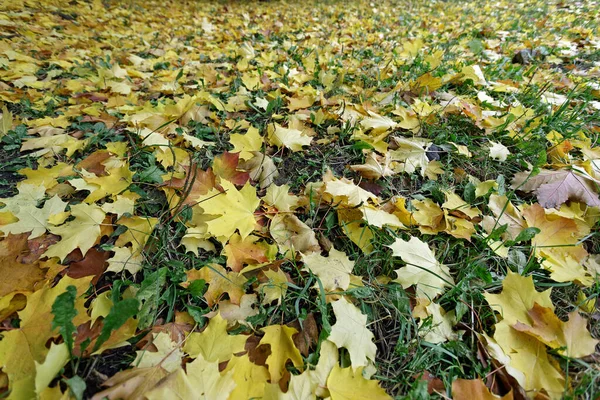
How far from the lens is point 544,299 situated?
1001 millimetres

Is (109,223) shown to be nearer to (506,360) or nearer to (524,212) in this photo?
(506,360)

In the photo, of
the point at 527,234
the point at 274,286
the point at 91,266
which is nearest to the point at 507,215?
the point at 527,234

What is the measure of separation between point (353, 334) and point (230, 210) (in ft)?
2.07

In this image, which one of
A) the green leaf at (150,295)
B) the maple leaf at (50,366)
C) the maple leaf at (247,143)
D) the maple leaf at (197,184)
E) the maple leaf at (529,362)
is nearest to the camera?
the maple leaf at (50,366)

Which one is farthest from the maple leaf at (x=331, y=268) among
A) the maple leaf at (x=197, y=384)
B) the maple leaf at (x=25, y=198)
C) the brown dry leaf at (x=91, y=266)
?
the maple leaf at (x=25, y=198)

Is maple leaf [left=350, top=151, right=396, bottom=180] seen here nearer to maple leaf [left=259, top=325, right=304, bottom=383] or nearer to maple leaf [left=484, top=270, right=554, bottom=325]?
maple leaf [left=484, top=270, right=554, bottom=325]

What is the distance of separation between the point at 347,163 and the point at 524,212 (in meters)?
0.79

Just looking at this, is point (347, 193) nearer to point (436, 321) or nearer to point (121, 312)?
point (436, 321)

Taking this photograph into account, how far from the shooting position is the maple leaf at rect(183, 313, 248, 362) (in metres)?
0.90

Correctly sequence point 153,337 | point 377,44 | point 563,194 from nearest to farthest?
point 153,337
point 563,194
point 377,44

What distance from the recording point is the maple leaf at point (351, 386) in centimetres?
84

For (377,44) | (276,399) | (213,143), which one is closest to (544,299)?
(276,399)

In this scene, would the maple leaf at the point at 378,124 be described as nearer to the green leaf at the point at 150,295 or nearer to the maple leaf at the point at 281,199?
the maple leaf at the point at 281,199

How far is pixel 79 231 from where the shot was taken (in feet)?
3.88
